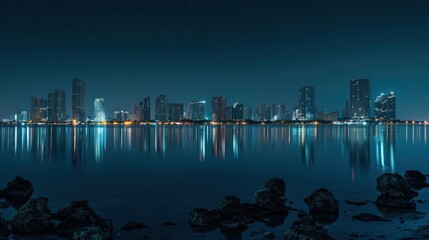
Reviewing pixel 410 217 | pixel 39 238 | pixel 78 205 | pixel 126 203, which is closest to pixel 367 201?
pixel 410 217

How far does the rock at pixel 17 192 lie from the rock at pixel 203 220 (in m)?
12.0

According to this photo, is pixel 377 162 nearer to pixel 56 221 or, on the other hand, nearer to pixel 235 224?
pixel 235 224

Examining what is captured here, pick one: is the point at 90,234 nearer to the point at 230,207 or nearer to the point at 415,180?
the point at 230,207

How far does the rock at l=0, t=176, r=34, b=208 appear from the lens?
80.3ft

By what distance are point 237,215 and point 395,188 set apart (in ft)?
35.7

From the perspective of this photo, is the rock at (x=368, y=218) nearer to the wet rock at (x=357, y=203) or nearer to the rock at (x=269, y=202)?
the wet rock at (x=357, y=203)

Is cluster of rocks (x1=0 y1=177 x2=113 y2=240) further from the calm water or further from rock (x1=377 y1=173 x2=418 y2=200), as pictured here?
rock (x1=377 y1=173 x2=418 y2=200)

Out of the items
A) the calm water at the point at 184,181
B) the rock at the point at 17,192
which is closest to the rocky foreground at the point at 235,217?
the rock at the point at 17,192

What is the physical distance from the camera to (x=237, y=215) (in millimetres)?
19469

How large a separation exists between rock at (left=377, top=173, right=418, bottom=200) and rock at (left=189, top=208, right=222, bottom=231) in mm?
11877

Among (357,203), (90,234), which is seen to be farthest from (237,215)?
(357,203)

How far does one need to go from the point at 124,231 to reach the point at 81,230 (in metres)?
2.56

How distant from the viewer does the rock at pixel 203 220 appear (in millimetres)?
17797

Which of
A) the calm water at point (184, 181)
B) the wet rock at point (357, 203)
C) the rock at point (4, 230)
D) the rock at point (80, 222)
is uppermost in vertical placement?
the rock at point (80, 222)
